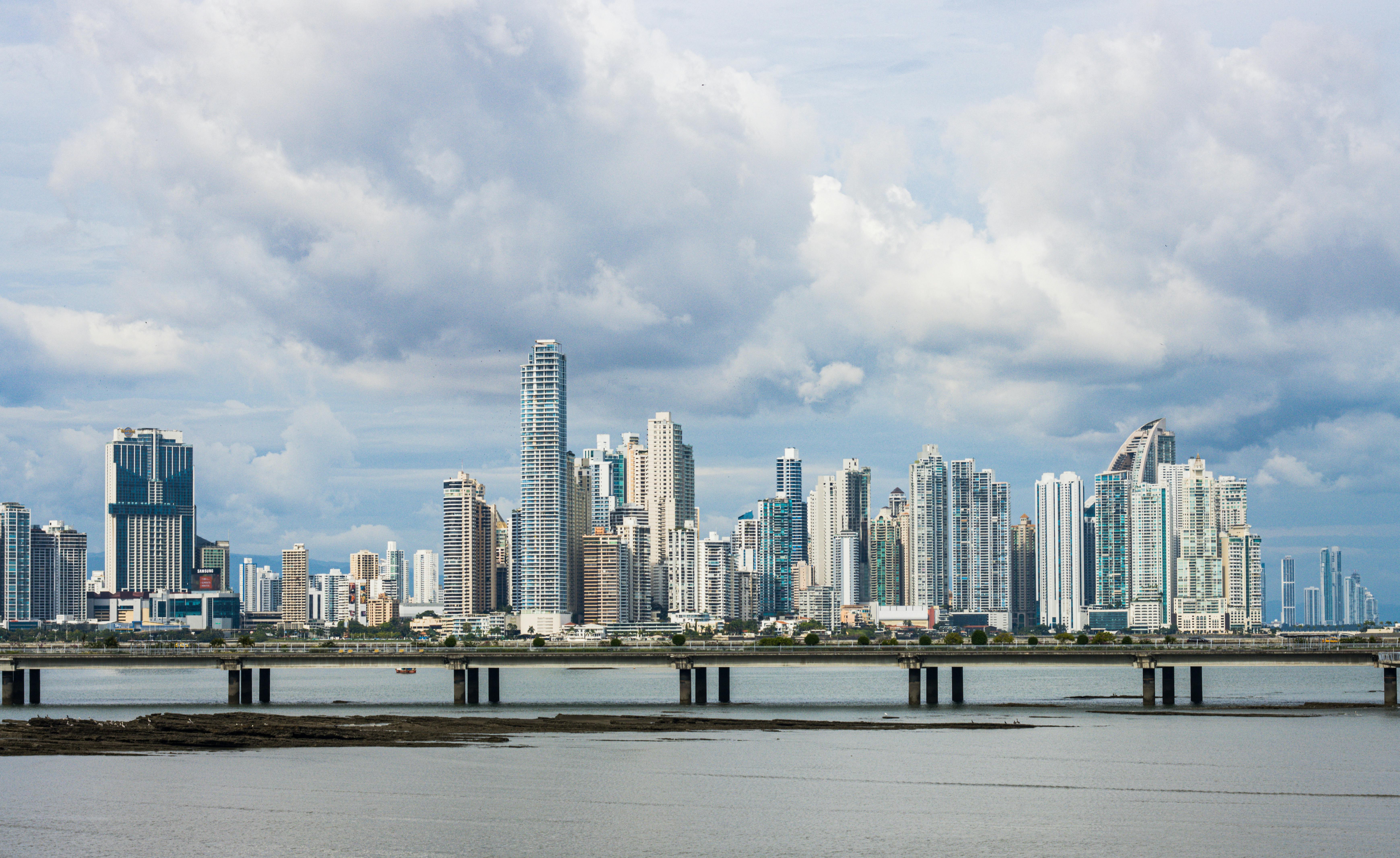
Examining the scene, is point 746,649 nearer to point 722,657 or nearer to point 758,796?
point 722,657

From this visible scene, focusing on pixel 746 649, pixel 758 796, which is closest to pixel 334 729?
pixel 758 796

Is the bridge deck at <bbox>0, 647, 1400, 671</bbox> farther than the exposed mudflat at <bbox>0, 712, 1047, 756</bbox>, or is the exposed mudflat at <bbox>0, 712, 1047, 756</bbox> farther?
the bridge deck at <bbox>0, 647, 1400, 671</bbox>

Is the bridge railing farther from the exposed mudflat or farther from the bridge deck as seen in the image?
the exposed mudflat

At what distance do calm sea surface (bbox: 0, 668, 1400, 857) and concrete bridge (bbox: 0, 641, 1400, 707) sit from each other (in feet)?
48.3

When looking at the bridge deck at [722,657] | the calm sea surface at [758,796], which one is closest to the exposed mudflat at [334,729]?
the calm sea surface at [758,796]

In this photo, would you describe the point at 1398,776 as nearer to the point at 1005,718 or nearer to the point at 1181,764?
the point at 1181,764

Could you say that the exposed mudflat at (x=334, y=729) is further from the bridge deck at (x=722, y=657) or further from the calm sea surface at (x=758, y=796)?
the bridge deck at (x=722, y=657)

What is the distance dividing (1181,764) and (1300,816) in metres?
18.5

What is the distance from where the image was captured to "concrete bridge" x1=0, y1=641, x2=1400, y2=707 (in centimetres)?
12106

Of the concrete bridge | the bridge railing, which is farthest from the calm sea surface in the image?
the bridge railing

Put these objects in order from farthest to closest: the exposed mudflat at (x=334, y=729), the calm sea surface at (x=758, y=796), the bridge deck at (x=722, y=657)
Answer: the bridge deck at (x=722, y=657) → the exposed mudflat at (x=334, y=729) → the calm sea surface at (x=758, y=796)

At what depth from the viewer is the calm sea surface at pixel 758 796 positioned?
57.2 m

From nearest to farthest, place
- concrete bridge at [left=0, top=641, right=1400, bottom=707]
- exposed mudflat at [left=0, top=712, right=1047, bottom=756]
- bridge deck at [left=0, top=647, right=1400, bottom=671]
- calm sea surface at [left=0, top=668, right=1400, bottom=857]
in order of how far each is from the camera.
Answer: calm sea surface at [left=0, top=668, right=1400, bottom=857]
exposed mudflat at [left=0, top=712, right=1047, bottom=756]
bridge deck at [left=0, top=647, right=1400, bottom=671]
concrete bridge at [left=0, top=641, right=1400, bottom=707]

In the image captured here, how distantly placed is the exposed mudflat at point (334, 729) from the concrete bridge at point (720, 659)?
12.4m
